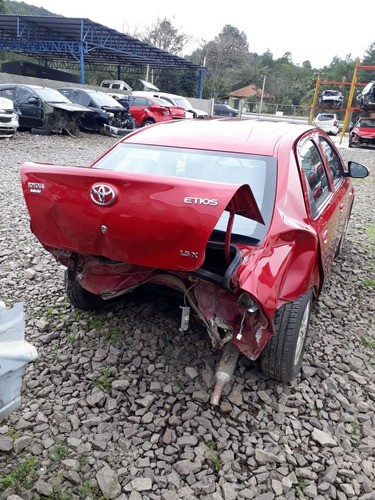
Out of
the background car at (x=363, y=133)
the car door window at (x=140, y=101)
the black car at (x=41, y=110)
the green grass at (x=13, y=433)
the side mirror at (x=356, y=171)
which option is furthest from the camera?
the background car at (x=363, y=133)

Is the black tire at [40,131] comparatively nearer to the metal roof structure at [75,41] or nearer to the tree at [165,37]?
the metal roof structure at [75,41]

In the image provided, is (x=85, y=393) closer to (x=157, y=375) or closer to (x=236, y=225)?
(x=157, y=375)

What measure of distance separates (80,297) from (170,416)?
121 cm

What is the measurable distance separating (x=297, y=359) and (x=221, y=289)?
845 mm

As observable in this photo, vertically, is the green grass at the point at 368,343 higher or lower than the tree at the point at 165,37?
lower

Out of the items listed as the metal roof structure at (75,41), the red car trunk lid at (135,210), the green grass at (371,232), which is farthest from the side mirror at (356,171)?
the metal roof structure at (75,41)

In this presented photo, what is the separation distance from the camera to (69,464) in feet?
6.83

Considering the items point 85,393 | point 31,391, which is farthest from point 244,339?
point 31,391

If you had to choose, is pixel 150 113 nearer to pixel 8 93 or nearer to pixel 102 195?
pixel 8 93

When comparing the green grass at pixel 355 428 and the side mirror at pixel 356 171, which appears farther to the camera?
the side mirror at pixel 356 171

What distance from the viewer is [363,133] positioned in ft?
60.4

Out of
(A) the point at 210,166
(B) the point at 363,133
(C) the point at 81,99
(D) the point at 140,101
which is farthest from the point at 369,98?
(A) the point at 210,166

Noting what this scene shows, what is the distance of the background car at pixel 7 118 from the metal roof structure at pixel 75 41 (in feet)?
48.0

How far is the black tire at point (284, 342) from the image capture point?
8.18 feet
